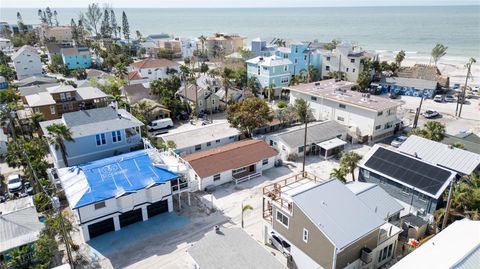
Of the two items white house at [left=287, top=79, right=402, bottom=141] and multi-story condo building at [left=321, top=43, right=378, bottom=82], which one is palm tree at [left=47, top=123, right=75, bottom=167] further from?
multi-story condo building at [left=321, top=43, right=378, bottom=82]

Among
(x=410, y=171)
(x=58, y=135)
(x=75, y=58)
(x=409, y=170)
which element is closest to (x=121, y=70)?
(x=75, y=58)

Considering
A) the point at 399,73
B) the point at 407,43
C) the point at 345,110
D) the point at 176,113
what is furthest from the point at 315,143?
the point at 407,43

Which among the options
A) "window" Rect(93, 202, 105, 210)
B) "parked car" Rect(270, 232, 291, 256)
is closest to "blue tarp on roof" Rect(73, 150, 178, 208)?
"window" Rect(93, 202, 105, 210)

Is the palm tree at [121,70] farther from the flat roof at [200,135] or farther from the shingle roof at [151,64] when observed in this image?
the flat roof at [200,135]

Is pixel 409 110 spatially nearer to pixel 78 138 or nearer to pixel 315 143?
pixel 315 143

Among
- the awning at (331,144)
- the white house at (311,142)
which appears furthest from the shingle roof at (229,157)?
the awning at (331,144)

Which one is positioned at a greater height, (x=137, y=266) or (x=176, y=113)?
(x=176, y=113)

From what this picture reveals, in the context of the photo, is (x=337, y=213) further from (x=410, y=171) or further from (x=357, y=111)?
(x=357, y=111)
